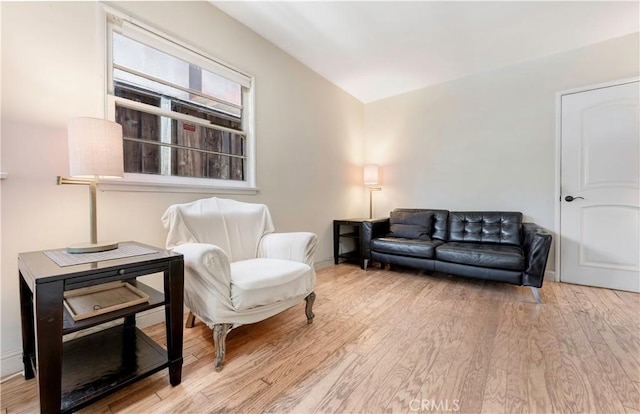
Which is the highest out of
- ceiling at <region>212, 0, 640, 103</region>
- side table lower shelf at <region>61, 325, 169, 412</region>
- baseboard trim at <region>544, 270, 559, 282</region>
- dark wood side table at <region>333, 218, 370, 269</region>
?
ceiling at <region>212, 0, 640, 103</region>

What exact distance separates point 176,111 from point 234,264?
4.22 feet

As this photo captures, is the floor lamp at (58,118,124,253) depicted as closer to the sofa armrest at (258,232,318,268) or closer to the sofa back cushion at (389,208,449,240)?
the sofa armrest at (258,232,318,268)

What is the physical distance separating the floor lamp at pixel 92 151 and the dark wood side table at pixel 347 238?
2595 mm

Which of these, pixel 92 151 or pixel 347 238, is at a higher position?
pixel 92 151

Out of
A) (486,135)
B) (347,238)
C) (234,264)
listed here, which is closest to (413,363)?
(234,264)

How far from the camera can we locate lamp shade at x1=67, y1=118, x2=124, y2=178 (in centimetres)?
124

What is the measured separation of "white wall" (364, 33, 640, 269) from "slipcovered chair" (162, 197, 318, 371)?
7.87 feet

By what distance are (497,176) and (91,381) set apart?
3874 millimetres

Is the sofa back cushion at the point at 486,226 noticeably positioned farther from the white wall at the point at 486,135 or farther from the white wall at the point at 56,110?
the white wall at the point at 56,110

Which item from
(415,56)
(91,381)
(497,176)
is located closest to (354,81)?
(415,56)

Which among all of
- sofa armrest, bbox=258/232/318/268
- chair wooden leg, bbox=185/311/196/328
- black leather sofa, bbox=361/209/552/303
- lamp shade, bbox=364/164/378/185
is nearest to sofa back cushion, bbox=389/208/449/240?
black leather sofa, bbox=361/209/552/303

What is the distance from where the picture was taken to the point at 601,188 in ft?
8.55

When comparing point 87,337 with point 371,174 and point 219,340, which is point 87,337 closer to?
point 219,340

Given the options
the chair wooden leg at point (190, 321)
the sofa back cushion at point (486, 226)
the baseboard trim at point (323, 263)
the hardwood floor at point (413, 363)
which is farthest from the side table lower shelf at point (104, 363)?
the sofa back cushion at point (486, 226)
